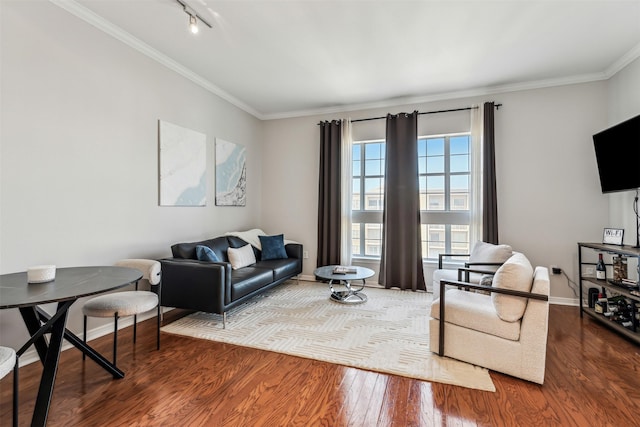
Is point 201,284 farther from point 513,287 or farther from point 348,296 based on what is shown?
point 513,287

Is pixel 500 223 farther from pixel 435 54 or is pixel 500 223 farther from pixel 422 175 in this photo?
pixel 435 54

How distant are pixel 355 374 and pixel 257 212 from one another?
3805mm

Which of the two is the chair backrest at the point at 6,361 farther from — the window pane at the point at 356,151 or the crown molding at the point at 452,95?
the crown molding at the point at 452,95

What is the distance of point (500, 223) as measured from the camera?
4.18 metres

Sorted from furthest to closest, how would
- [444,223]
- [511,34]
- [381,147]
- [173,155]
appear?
[381,147]
[444,223]
[173,155]
[511,34]

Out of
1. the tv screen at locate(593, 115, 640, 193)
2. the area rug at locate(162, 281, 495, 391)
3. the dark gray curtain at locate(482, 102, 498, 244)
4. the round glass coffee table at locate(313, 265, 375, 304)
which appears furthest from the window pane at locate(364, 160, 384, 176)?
the tv screen at locate(593, 115, 640, 193)

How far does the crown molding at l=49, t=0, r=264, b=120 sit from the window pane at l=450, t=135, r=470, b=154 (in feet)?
11.6

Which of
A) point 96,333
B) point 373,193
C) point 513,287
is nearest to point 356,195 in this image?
point 373,193

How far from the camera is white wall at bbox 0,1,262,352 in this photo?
7.38 feet

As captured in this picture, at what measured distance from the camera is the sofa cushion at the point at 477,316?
2.19m

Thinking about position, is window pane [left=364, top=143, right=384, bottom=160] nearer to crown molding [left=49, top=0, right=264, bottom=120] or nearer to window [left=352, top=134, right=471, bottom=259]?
window [left=352, top=134, right=471, bottom=259]

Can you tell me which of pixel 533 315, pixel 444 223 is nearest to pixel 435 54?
pixel 444 223

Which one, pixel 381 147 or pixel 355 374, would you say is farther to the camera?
pixel 381 147

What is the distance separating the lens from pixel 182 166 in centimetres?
376
